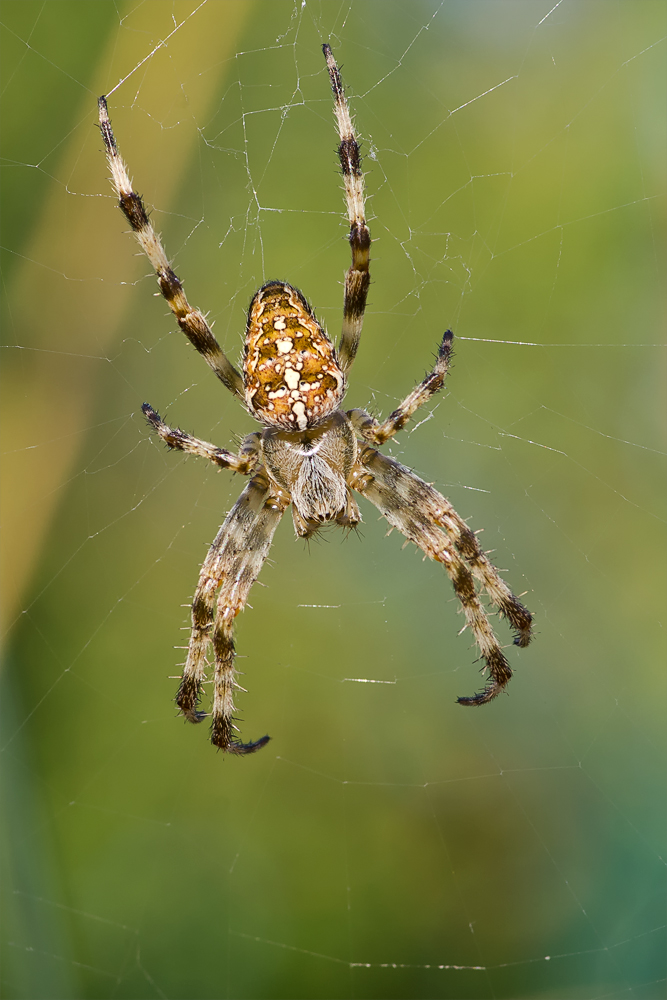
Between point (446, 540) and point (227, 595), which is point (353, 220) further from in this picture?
point (227, 595)

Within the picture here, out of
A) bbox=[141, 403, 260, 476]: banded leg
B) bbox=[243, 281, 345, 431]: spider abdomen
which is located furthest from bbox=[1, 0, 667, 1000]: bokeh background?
bbox=[243, 281, 345, 431]: spider abdomen

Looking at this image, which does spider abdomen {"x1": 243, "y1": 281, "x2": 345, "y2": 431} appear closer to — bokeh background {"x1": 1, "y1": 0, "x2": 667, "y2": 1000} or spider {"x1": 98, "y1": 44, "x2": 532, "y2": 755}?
spider {"x1": 98, "y1": 44, "x2": 532, "y2": 755}

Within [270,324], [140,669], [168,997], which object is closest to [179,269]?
[270,324]

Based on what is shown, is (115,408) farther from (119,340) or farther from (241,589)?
(241,589)

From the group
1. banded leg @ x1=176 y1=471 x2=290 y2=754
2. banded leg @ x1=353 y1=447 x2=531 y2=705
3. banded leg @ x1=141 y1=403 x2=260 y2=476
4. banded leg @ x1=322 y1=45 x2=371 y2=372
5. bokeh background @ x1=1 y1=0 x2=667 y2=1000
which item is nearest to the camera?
banded leg @ x1=322 y1=45 x2=371 y2=372

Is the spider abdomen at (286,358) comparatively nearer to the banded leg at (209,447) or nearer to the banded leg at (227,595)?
the banded leg at (209,447)
